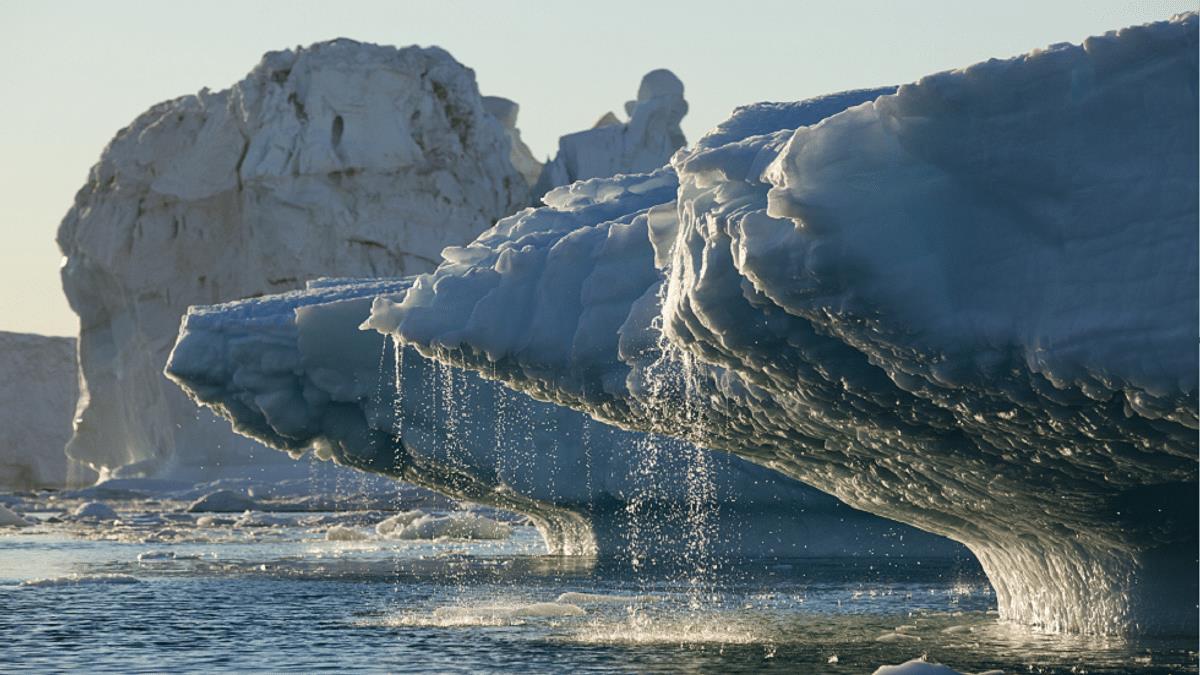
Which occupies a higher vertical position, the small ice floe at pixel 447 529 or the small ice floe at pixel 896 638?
the small ice floe at pixel 447 529

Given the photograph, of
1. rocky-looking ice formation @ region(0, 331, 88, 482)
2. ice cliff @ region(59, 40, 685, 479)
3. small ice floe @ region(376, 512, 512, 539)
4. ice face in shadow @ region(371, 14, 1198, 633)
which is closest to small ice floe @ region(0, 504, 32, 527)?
small ice floe @ region(376, 512, 512, 539)

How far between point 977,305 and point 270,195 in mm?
42707

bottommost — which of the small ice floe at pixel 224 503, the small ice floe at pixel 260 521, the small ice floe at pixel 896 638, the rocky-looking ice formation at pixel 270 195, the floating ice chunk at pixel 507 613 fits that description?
the small ice floe at pixel 896 638

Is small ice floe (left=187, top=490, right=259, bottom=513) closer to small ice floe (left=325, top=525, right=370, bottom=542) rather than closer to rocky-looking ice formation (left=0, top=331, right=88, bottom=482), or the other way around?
small ice floe (left=325, top=525, right=370, bottom=542)

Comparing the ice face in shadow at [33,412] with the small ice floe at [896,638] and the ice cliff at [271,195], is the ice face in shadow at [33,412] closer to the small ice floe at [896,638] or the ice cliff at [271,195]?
the ice cliff at [271,195]

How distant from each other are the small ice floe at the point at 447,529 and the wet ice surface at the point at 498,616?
5.50 metres

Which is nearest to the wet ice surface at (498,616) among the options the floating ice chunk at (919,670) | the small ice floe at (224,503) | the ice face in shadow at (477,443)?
the ice face in shadow at (477,443)

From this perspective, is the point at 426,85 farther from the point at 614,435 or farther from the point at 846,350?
the point at 846,350

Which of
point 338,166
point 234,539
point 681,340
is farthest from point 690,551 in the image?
point 338,166

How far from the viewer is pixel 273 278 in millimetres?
51688

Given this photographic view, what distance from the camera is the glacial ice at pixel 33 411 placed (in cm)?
7625

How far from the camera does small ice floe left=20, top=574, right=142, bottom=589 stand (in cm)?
2108

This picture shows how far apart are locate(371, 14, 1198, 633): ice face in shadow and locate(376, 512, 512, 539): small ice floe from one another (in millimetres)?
19696

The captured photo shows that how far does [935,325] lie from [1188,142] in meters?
1.58
